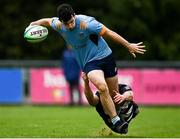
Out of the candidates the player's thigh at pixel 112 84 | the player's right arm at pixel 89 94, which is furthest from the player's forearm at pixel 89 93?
the player's thigh at pixel 112 84

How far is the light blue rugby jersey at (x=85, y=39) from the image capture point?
12117 mm

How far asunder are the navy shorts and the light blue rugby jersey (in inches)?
2.4

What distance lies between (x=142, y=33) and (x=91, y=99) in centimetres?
2233

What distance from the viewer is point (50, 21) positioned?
12641 mm

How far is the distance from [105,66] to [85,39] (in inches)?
22.2

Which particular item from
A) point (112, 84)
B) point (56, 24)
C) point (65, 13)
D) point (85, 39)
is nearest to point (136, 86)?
point (112, 84)

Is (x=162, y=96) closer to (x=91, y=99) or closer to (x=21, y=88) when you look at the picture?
(x=21, y=88)

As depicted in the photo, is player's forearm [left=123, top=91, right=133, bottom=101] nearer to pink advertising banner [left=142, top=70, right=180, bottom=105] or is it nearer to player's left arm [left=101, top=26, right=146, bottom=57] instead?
player's left arm [left=101, top=26, right=146, bottom=57]

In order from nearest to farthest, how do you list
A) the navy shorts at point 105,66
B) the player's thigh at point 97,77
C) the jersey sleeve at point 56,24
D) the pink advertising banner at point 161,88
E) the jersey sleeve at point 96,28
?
the player's thigh at point 97,77, the jersey sleeve at point 96,28, the navy shorts at point 105,66, the jersey sleeve at point 56,24, the pink advertising banner at point 161,88

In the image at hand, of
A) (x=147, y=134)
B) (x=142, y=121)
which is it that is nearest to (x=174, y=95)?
(x=142, y=121)

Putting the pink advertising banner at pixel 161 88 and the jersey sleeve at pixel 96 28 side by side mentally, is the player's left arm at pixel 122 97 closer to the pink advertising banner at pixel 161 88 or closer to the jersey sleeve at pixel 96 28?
the jersey sleeve at pixel 96 28

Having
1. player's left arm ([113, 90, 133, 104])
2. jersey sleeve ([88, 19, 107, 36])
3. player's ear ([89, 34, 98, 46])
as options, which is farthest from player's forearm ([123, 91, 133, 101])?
jersey sleeve ([88, 19, 107, 36])

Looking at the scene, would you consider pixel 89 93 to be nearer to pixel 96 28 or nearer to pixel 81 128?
pixel 96 28

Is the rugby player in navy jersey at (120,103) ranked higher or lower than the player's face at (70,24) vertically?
lower
